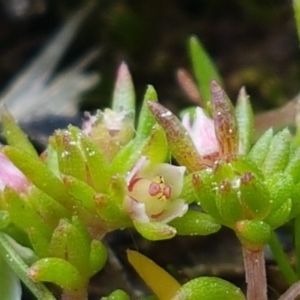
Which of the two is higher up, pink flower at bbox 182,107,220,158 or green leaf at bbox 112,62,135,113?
green leaf at bbox 112,62,135,113

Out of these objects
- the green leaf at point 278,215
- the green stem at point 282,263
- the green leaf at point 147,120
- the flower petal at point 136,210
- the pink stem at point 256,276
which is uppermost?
the green leaf at point 147,120

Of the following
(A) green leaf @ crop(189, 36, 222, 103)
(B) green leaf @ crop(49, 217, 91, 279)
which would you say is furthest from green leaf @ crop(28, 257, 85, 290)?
(A) green leaf @ crop(189, 36, 222, 103)

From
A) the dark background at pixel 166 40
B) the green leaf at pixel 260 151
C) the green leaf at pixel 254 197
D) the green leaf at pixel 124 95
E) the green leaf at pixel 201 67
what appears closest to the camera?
the green leaf at pixel 254 197

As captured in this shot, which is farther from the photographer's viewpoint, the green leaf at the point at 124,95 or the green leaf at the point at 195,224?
the green leaf at the point at 124,95

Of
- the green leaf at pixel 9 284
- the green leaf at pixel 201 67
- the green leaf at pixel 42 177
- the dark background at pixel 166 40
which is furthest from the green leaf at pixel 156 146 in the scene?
the dark background at pixel 166 40

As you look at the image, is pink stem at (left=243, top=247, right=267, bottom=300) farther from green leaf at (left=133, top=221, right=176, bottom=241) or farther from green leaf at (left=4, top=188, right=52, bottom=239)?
green leaf at (left=4, top=188, right=52, bottom=239)

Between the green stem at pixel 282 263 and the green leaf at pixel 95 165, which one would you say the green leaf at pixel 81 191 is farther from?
the green stem at pixel 282 263

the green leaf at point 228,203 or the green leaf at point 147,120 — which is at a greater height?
the green leaf at point 147,120

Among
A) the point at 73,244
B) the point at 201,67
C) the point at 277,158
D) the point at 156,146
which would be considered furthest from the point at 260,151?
the point at 201,67
